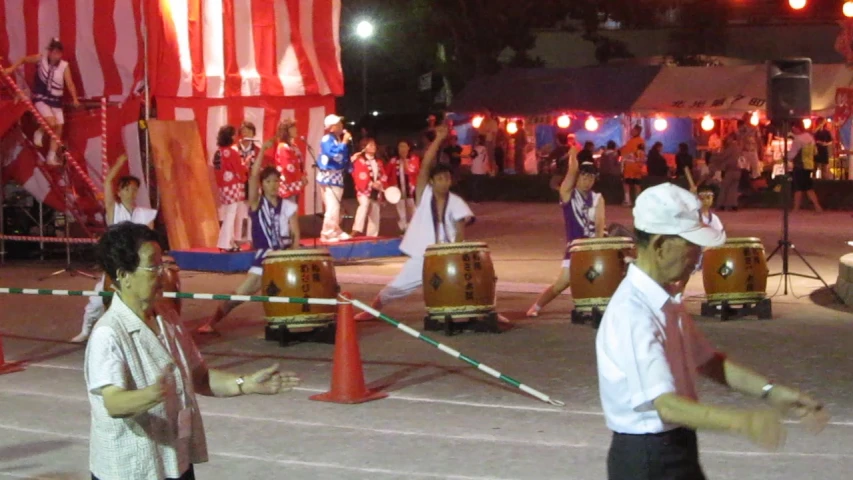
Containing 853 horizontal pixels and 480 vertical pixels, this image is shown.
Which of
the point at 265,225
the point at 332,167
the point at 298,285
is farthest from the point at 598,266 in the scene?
the point at 332,167

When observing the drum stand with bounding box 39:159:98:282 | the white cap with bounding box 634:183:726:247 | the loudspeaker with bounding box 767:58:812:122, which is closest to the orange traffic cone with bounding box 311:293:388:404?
the white cap with bounding box 634:183:726:247

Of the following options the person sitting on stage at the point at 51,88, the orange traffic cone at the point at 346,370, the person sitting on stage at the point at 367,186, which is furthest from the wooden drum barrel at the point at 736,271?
the person sitting on stage at the point at 51,88

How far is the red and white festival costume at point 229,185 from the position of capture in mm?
18672

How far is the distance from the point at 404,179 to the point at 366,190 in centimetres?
243

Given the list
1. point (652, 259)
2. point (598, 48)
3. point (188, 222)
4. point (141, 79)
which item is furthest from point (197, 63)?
point (598, 48)

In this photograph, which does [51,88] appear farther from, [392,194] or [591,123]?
[591,123]

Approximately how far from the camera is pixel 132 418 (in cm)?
443

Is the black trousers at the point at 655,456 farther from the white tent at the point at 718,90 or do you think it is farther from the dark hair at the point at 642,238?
the white tent at the point at 718,90

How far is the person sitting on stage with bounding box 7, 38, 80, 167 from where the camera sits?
63.4 ft

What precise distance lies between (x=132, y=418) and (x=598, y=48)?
45.3 m

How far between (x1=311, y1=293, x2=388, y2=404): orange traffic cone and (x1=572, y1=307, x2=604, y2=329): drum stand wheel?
3.78 metres

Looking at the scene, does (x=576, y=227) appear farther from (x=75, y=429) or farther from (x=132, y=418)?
(x=132, y=418)

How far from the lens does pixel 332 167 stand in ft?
66.4

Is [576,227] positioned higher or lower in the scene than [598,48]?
lower
